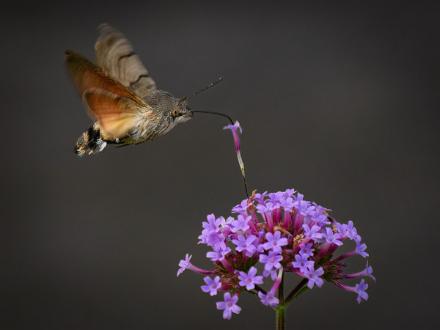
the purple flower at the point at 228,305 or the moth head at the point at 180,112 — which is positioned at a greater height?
the moth head at the point at 180,112

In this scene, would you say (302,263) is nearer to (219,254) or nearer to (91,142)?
(219,254)

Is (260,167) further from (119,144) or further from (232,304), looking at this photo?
(232,304)

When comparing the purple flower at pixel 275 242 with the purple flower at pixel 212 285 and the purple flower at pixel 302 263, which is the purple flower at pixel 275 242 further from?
the purple flower at pixel 212 285

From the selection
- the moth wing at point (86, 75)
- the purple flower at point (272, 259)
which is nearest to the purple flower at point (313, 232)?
the purple flower at point (272, 259)

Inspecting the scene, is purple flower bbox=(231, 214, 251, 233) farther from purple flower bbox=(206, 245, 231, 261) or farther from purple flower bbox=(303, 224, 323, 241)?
purple flower bbox=(303, 224, 323, 241)

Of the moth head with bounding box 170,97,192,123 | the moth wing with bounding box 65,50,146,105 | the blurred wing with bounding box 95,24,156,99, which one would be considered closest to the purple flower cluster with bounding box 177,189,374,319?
the moth head with bounding box 170,97,192,123

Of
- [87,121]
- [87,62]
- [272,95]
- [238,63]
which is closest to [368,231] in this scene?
[272,95]
